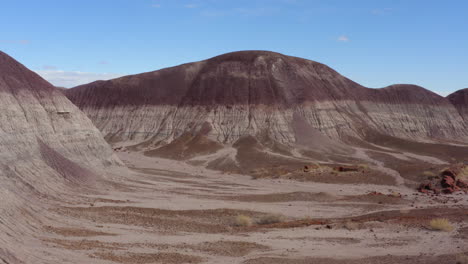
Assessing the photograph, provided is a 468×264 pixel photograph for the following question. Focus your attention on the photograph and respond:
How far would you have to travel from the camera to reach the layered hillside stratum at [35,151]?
20.5 m

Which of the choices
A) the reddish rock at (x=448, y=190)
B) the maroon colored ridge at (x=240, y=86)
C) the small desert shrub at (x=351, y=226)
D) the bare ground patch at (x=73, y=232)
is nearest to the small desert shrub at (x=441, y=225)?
the small desert shrub at (x=351, y=226)

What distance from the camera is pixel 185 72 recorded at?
91750 millimetres

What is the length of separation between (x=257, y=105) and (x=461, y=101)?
185 feet

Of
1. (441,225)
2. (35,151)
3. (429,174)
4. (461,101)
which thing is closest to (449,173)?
(429,174)

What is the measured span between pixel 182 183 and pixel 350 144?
4162cm

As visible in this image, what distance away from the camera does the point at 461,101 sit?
109125 mm

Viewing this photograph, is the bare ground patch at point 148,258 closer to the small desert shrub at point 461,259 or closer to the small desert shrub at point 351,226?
the small desert shrub at point 351,226

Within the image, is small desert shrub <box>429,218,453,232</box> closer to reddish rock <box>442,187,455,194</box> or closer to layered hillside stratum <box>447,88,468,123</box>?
reddish rock <box>442,187,455,194</box>

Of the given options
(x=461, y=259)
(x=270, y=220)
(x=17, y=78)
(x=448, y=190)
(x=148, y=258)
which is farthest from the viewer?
(x=17, y=78)

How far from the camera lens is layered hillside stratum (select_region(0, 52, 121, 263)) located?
20531 mm

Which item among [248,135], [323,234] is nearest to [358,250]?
[323,234]

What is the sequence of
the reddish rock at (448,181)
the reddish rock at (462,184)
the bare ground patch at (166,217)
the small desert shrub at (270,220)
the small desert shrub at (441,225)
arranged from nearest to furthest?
the small desert shrub at (441,225), the bare ground patch at (166,217), the small desert shrub at (270,220), the reddish rock at (448,181), the reddish rock at (462,184)

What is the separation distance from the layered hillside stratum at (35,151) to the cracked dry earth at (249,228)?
143 cm

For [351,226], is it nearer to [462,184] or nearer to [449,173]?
[462,184]
